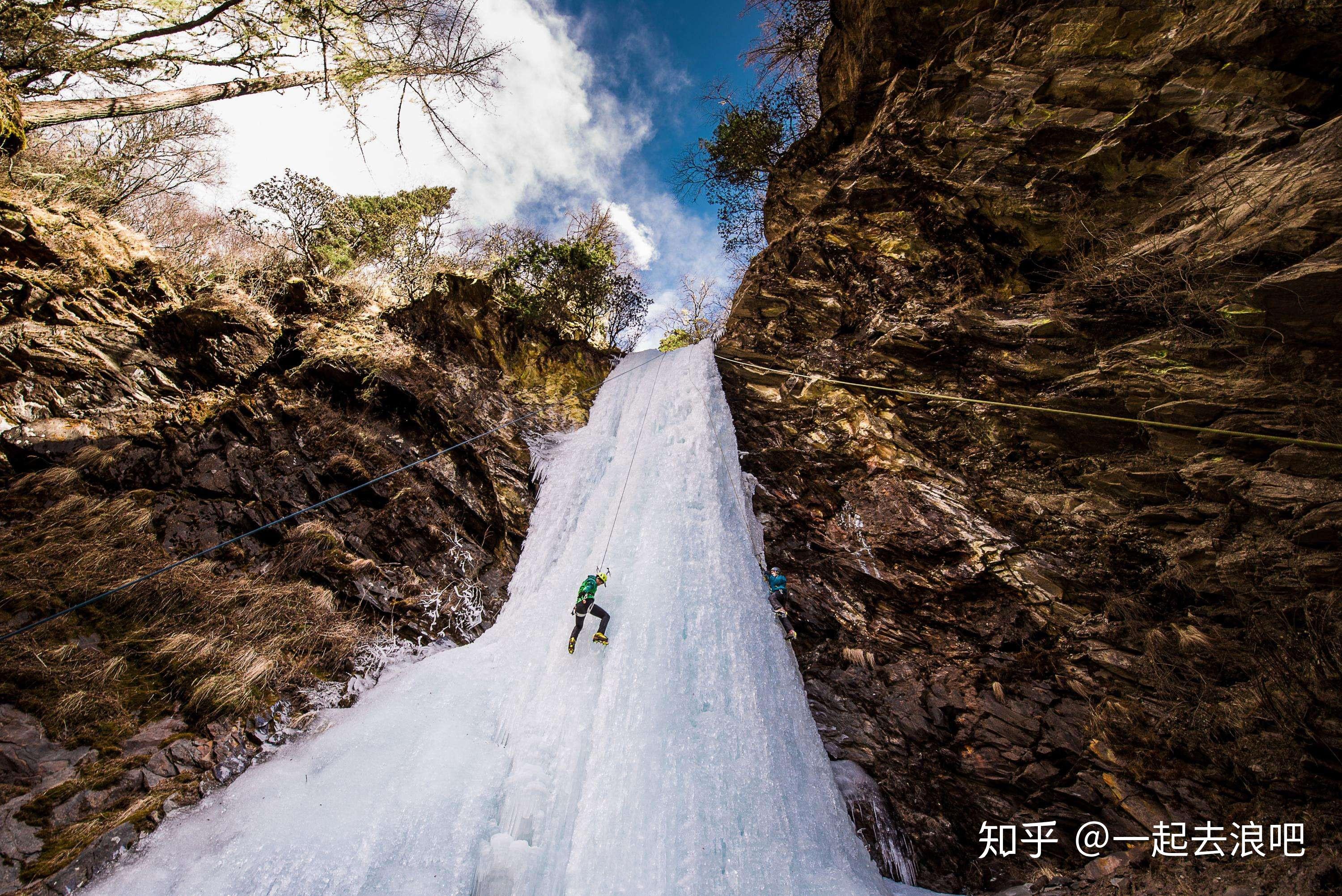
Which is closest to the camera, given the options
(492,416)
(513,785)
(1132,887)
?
(1132,887)

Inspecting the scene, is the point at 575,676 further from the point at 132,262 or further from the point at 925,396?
the point at 132,262

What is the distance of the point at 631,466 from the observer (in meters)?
7.36

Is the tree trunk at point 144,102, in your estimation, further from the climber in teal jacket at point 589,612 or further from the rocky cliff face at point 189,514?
the climber in teal jacket at point 589,612

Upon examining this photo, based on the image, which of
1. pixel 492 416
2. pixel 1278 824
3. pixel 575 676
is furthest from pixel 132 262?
pixel 1278 824

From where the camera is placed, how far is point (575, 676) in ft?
15.7

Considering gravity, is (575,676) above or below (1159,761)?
below

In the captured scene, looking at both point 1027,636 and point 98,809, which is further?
point 1027,636

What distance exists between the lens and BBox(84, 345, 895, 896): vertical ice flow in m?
3.39

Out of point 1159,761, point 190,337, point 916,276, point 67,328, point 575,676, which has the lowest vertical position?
point 575,676

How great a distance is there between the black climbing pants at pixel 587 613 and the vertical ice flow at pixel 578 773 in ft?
0.51

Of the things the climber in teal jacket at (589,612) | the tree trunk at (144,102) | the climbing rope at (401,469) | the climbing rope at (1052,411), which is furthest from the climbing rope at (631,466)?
the tree trunk at (144,102)

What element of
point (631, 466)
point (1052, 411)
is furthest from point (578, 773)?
point (1052, 411)

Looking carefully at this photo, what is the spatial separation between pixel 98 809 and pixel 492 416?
6174 mm

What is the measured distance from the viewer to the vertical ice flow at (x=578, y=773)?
3.39 meters
